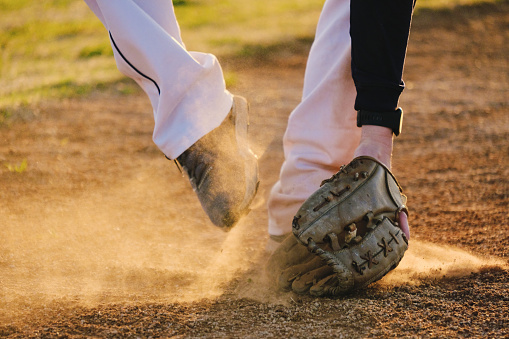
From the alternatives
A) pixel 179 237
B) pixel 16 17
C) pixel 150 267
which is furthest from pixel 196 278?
pixel 16 17

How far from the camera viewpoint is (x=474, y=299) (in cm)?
140

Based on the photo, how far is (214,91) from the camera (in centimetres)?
156

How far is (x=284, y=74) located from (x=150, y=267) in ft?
10.7

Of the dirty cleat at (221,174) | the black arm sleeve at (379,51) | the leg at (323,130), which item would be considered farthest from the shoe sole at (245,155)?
the black arm sleeve at (379,51)

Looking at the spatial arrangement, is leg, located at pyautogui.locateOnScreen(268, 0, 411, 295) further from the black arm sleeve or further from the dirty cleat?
the dirty cleat

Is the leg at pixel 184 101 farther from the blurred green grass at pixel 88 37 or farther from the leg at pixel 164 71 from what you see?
the blurred green grass at pixel 88 37

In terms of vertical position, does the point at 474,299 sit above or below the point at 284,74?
above

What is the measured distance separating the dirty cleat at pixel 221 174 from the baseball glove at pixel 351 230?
0.72ft

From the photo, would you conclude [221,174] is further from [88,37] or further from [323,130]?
[88,37]

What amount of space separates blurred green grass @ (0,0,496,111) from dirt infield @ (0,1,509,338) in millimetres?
457

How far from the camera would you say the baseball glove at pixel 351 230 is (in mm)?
1386

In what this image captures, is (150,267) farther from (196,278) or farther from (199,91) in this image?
(199,91)

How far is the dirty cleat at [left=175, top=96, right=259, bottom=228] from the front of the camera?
1536 millimetres

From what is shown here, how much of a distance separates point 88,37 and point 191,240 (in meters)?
4.88
